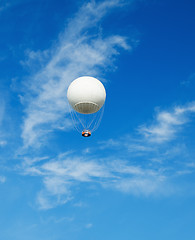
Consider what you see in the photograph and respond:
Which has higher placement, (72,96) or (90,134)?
A: (72,96)

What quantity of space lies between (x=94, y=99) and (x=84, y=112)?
10.2ft

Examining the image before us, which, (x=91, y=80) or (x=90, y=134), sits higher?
(x=91, y=80)

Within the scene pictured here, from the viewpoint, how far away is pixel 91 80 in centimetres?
4838

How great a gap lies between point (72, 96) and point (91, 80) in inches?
136

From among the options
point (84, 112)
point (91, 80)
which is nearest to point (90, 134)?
point (84, 112)

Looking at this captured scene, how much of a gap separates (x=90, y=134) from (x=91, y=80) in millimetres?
7597

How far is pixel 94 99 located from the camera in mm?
47562

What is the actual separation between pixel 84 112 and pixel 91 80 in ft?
15.5

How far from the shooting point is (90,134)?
4938 cm

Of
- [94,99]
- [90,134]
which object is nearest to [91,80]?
[94,99]

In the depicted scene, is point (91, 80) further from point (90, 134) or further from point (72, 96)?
point (90, 134)

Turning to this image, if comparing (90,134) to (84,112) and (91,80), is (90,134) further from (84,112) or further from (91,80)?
(91,80)

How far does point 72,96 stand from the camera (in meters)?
48.3
